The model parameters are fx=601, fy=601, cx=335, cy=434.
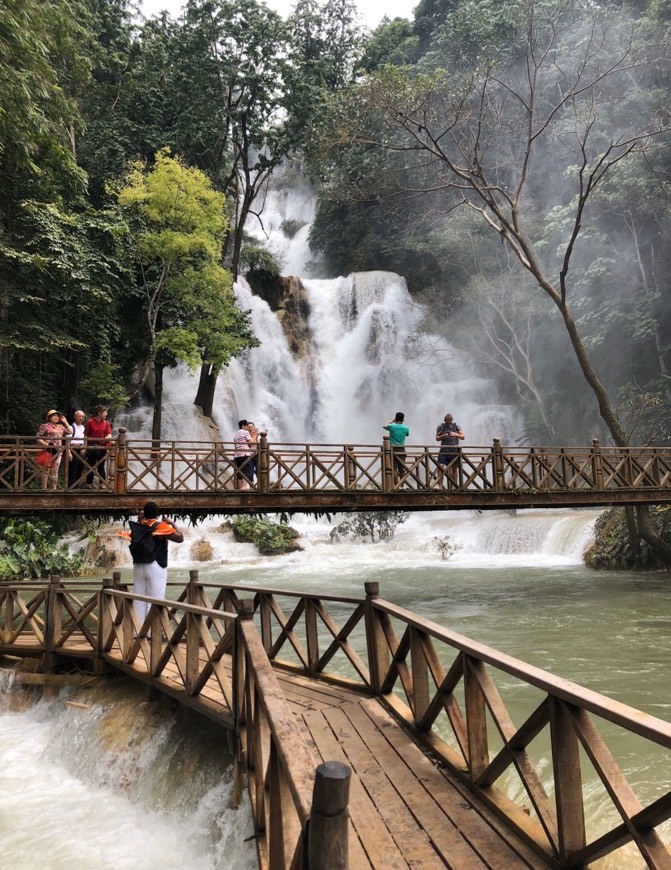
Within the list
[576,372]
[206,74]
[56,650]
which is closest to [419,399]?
[576,372]

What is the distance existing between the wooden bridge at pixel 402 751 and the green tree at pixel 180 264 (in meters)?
16.2

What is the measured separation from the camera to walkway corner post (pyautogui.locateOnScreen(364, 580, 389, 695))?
496 centimetres

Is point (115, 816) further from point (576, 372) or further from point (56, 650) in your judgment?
point (576, 372)

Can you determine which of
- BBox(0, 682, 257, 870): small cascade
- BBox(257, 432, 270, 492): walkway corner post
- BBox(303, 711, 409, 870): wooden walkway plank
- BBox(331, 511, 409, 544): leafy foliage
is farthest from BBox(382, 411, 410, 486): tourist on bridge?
BBox(331, 511, 409, 544): leafy foliage

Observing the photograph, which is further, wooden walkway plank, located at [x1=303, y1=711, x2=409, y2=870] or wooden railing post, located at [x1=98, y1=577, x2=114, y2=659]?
wooden railing post, located at [x1=98, y1=577, x2=114, y2=659]

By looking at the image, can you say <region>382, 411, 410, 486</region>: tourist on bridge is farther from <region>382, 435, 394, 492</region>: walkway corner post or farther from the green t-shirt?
<region>382, 435, 394, 492</region>: walkway corner post

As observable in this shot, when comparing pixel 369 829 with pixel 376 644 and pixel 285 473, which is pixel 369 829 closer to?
pixel 376 644

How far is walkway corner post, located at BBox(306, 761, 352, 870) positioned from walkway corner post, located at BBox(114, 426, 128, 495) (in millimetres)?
10223

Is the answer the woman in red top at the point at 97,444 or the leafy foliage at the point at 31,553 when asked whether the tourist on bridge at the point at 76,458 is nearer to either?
the woman in red top at the point at 97,444

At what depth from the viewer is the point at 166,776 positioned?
517 centimetres

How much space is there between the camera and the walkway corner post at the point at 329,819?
5.68ft

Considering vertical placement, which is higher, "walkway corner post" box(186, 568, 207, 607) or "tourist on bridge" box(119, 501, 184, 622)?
"tourist on bridge" box(119, 501, 184, 622)

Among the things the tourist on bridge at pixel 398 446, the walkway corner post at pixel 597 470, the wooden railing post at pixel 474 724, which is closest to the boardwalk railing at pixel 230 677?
the wooden railing post at pixel 474 724

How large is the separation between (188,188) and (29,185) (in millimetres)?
5182
